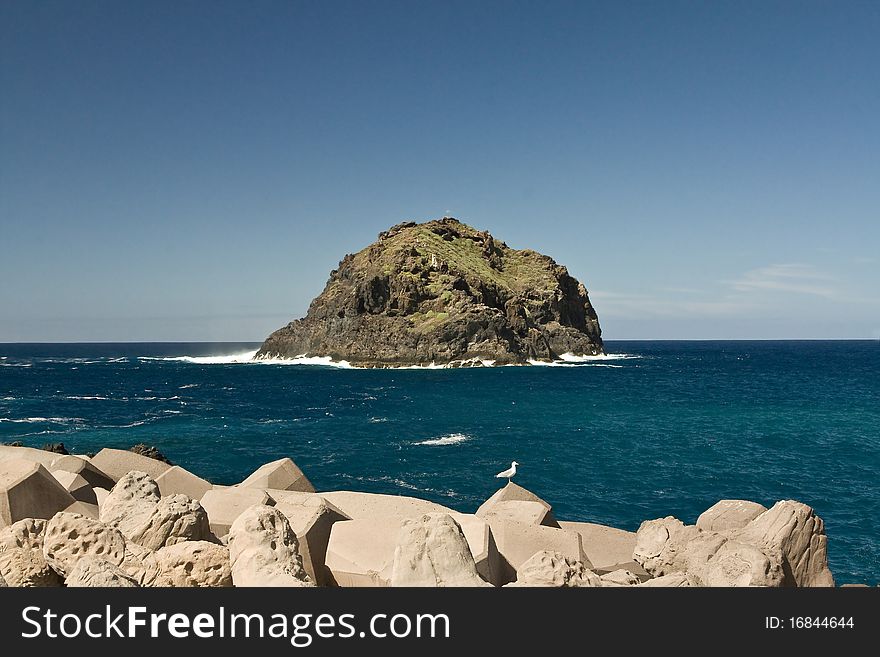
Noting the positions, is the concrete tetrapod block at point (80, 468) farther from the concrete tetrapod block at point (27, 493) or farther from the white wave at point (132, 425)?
the white wave at point (132, 425)

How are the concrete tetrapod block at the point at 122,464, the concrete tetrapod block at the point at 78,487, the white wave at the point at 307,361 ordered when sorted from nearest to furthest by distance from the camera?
the concrete tetrapod block at the point at 78,487
the concrete tetrapod block at the point at 122,464
the white wave at the point at 307,361

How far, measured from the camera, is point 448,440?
37.2 metres

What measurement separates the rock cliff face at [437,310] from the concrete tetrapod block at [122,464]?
9536 cm

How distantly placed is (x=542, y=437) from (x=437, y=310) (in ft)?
282

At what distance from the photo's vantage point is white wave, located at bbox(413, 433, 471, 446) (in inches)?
1416

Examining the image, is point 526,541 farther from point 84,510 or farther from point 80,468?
point 80,468

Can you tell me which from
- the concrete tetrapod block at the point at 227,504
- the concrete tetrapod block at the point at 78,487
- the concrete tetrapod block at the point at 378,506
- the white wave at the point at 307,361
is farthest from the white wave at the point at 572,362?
the concrete tetrapod block at the point at 227,504

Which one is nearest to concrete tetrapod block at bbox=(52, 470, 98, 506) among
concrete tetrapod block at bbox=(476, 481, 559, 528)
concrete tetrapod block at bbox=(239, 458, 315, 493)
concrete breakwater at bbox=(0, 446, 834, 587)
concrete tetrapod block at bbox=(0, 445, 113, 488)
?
concrete breakwater at bbox=(0, 446, 834, 587)

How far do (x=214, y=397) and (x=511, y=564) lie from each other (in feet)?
194

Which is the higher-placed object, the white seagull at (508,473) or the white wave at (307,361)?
the white wave at (307,361)

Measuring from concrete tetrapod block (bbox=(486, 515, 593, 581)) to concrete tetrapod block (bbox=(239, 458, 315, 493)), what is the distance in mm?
6994

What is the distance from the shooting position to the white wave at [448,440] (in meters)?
36.0

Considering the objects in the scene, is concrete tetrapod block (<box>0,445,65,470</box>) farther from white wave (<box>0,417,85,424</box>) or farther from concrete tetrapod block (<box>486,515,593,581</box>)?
white wave (<box>0,417,85,424</box>)
